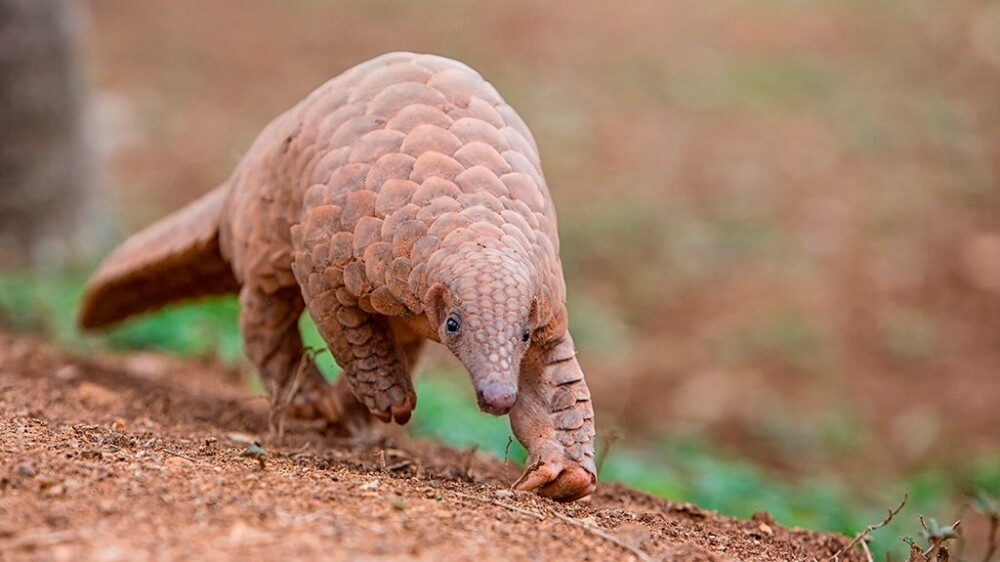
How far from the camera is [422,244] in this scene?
3912 millimetres

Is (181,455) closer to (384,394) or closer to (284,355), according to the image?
(384,394)

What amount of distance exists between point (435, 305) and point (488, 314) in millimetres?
237

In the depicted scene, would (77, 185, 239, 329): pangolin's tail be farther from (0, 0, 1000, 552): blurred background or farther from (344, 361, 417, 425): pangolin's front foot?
(344, 361, 417, 425): pangolin's front foot

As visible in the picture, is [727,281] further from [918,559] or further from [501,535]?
[501,535]

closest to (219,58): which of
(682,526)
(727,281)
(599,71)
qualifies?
(599,71)

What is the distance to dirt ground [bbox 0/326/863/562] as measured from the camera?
292cm

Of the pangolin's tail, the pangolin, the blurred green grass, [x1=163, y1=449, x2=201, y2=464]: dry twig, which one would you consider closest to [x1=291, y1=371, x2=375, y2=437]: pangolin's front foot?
the pangolin

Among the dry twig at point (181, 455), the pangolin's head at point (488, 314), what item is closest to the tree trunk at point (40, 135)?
the dry twig at point (181, 455)

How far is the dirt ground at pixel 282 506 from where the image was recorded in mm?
2918

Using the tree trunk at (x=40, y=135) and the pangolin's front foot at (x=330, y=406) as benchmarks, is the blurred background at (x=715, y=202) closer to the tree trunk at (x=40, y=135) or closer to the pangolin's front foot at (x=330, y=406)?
the tree trunk at (x=40, y=135)

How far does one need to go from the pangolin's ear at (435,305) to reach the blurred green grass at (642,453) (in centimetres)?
214

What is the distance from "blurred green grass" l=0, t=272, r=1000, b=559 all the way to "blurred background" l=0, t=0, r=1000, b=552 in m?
0.03

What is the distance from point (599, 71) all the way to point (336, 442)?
10339 mm

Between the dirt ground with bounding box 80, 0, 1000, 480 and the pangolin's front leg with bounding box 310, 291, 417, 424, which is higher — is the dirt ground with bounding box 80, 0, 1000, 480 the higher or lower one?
the higher one
